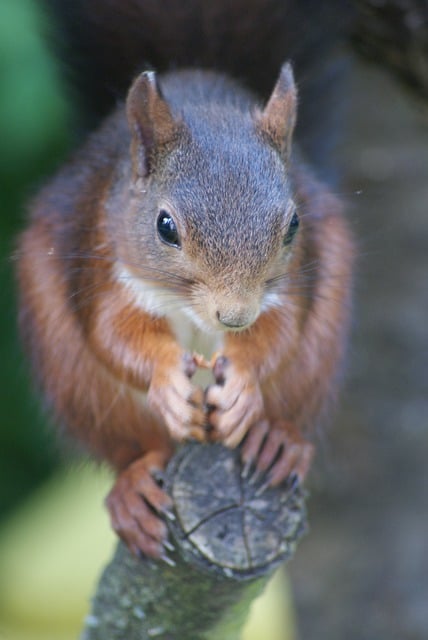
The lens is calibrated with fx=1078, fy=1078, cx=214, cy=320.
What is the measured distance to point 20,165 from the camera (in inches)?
97.5

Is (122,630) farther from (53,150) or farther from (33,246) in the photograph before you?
(53,150)

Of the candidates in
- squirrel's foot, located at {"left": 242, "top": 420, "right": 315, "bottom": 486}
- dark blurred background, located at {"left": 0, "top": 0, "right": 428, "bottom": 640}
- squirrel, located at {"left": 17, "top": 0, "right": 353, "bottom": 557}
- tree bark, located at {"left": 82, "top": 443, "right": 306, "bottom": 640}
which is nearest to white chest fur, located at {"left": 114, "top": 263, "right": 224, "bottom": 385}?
squirrel, located at {"left": 17, "top": 0, "right": 353, "bottom": 557}

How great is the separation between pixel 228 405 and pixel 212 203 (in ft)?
0.84

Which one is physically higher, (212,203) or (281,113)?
(281,113)

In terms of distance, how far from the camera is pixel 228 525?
1242 millimetres

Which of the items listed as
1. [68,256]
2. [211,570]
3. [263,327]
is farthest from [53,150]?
[211,570]

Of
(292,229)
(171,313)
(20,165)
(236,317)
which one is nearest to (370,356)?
(20,165)

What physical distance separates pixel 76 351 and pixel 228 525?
0.56 metres

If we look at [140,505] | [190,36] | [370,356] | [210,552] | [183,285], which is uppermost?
[370,356]

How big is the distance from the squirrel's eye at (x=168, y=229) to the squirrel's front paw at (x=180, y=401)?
148 mm

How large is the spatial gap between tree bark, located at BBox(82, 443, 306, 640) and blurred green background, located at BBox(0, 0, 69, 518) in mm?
750

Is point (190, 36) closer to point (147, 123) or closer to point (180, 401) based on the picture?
point (147, 123)

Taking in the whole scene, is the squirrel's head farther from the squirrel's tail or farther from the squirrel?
the squirrel's tail

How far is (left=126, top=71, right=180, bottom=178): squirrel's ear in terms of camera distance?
4.50 feet
